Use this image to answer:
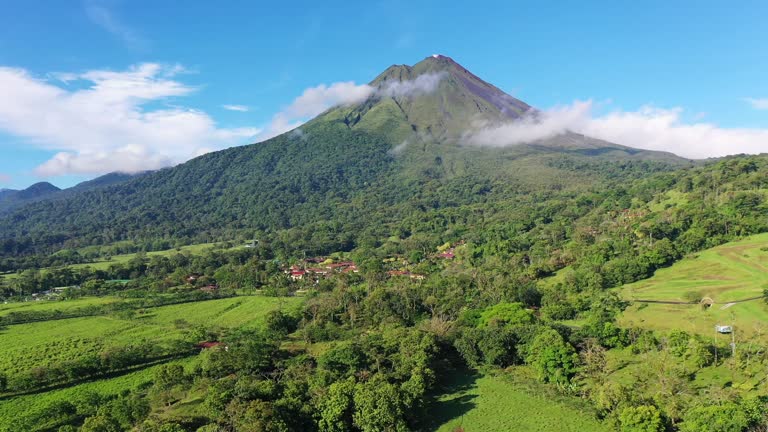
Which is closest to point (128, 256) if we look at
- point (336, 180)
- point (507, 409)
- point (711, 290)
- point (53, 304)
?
point (53, 304)

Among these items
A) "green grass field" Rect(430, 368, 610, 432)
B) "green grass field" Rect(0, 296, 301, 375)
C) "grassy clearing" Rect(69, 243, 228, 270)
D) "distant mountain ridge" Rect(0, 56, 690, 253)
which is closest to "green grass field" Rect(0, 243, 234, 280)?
"grassy clearing" Rect(69, 243, 228, 270)

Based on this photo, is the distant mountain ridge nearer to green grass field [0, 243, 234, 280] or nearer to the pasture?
green grass field [0, 243, 234, 280]

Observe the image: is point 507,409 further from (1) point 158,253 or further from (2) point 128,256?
(2) point 128,256

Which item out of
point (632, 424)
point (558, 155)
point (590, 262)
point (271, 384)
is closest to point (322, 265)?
point (590, 262)

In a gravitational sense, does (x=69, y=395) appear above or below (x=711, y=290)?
below

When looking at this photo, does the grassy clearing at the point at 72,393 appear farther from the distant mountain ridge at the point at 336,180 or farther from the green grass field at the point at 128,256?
the distant mountain ridge at the point at 336,180

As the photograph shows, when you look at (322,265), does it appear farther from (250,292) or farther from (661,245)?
(661,245)

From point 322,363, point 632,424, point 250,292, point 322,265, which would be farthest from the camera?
point 322,265
